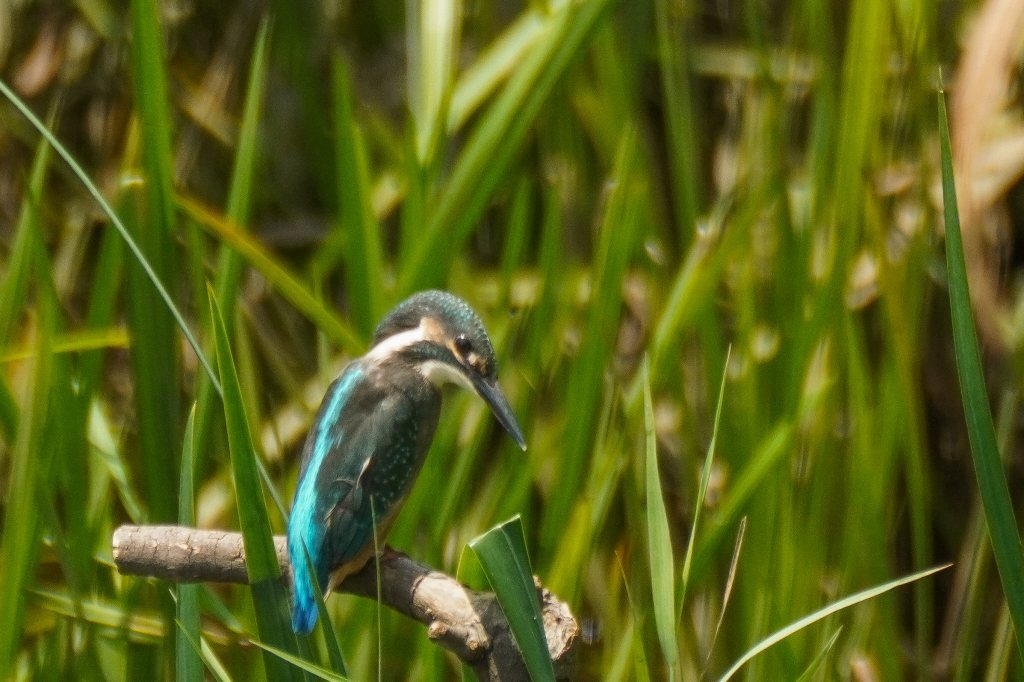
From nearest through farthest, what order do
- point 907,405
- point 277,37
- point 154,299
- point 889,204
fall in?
point 154,299
point 907,405
point 889,204
point 277,37

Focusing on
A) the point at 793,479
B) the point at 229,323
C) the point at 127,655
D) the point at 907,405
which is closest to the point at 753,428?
the point at 793,479

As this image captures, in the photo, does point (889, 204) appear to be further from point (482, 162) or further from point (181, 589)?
point (181, 589)

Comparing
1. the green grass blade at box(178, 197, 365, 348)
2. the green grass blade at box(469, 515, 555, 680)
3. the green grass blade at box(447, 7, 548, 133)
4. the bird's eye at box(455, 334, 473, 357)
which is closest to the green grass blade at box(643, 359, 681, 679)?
the green grass blade at box(469, 515, 555, 680)

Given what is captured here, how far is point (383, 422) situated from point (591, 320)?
0.29 meters

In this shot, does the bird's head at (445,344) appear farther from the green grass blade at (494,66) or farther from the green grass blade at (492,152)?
the green grass blade at (494,66)

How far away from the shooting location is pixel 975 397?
2.99 ft

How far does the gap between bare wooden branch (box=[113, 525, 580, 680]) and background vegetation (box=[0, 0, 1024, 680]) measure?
0.17ft

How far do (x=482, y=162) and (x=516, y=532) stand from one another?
0.77 m

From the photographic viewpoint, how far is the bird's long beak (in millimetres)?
1466

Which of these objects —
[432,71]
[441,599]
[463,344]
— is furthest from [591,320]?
[441,599]

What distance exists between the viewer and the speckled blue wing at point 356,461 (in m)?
1.40

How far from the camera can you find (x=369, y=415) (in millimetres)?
1548

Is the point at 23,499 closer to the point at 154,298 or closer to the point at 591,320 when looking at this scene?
the point at 154,298

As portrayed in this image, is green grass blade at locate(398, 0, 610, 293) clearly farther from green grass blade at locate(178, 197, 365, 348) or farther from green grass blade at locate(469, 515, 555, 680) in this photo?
green grass blade at locate(469, 515, 555, 680)
